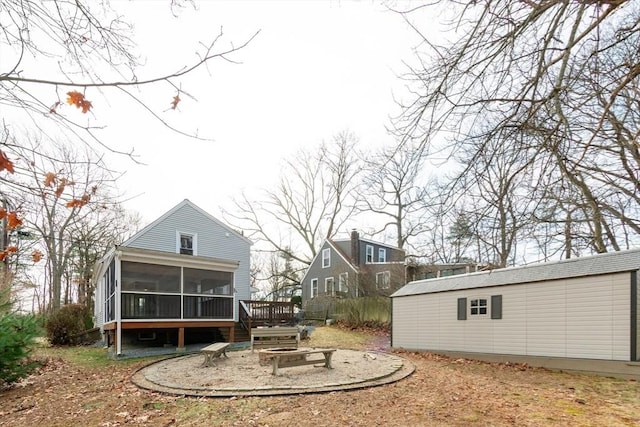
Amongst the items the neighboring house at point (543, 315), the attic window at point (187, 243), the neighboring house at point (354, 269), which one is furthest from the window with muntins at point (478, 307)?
the attic window at point (187, 243)

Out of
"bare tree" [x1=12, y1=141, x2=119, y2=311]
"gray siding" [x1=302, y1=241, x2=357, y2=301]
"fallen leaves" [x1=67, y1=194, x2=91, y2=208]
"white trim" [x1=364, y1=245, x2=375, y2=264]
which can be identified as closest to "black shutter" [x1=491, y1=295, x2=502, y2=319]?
"bare tree" [x1=12, y1=141, x2=119, y2=311]

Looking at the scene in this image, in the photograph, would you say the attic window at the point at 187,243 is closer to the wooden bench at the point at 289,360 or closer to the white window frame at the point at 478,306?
the wooden bench at the point at 289,360

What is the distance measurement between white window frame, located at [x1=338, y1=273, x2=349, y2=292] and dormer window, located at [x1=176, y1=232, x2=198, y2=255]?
11.2 m

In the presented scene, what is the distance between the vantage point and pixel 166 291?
45.8ft

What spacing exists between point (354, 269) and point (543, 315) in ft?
54.3

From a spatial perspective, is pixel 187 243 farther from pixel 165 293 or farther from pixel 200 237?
pixel 165 293

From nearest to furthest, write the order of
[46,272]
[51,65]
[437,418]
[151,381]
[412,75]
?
[51,65], [412,75], [437,418], [151,381], [46,272]

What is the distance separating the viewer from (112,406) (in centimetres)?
656

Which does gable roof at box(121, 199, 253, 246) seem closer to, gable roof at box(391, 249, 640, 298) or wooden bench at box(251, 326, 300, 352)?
wooden bench at box(251, 326, 300, 352)

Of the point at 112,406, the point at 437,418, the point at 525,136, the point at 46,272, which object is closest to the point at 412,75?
the point at 525,136

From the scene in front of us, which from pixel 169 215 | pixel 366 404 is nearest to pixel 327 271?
pixel 169 215

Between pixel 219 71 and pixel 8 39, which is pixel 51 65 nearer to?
pixel 8 39

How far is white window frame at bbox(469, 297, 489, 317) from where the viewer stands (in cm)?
1262

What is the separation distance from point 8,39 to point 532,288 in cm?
1228
